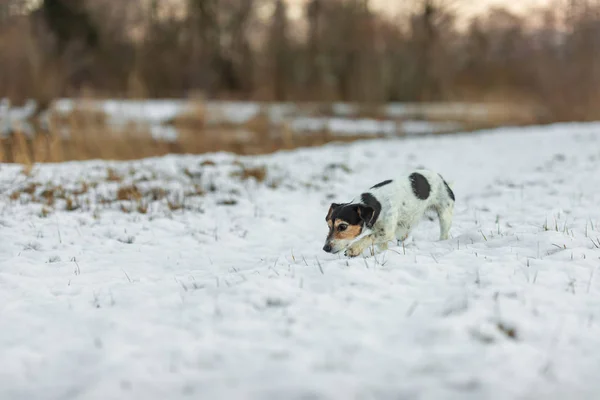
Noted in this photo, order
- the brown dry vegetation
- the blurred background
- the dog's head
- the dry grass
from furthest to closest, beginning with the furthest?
the brown dry vegetation → the blurred background → the dry grass → the dog's head

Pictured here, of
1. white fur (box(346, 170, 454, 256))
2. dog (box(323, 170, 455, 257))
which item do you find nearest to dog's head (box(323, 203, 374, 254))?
dog (box(323, 170, 455, 257))

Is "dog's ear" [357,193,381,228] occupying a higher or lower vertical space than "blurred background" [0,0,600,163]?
lower

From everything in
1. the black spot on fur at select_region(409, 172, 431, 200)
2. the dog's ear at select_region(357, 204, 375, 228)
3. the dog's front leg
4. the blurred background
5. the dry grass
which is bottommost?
the dog's front leg

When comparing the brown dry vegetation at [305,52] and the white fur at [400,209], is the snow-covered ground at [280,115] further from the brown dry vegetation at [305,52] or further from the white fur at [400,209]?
the white fur at [400,209]

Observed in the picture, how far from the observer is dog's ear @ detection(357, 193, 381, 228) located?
4.37m

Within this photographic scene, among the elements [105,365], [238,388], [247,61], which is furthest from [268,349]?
[247,61]

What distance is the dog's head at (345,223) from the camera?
4.36 meters

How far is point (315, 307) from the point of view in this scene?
3260 mm

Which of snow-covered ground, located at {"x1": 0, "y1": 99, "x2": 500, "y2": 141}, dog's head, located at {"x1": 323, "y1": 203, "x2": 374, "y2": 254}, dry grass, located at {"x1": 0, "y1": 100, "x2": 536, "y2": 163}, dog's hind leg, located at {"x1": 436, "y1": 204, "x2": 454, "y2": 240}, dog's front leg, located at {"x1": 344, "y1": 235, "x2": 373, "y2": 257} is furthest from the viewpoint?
snow-covered ground, located at {"x1": 0, "y1": 99, "x2": 500, "y2": 141}

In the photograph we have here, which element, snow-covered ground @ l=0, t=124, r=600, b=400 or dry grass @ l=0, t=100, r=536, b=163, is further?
dry grass @ l=0, t=100, r=536, b=163

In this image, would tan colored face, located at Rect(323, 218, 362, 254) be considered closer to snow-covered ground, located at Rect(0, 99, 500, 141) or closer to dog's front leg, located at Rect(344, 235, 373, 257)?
dog's front leg, located at Rect(344, 235, 373, 257)

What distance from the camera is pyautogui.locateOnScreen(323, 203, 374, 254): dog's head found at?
172 inches

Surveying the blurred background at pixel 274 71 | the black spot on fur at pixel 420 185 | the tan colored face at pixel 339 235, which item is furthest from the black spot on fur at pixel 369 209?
the blurred background at pixel 274 71

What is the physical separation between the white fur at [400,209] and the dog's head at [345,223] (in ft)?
0.49
